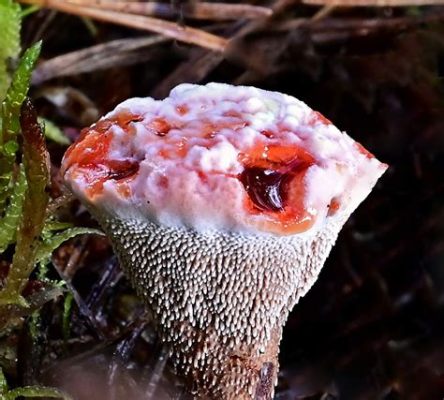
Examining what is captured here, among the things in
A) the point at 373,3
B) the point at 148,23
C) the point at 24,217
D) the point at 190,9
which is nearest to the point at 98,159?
the point at 24,217

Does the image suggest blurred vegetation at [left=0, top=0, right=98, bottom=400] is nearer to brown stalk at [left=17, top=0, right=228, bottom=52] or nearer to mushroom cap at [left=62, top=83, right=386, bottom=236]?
mushroom cap at [left=62, top=83, right=386, bottom=236]

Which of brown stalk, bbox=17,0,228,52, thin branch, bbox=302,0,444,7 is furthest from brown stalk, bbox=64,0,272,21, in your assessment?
thin branch, bbox=302,0,444,7

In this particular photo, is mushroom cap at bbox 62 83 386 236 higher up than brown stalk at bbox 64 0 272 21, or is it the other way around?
mushroom cap at bbox 62 83 386 236

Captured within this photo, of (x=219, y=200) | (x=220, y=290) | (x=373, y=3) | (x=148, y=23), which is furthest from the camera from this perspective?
(x=373, y=3)

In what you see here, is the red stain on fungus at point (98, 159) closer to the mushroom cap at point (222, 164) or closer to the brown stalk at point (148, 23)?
the mushroom cap at point (222, 164)

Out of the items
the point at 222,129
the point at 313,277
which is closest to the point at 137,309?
the point at 313,277

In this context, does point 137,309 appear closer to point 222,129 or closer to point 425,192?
point 222,129

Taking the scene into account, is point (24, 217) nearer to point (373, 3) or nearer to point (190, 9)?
point (190, 9)

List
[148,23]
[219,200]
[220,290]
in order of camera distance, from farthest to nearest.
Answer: [148,23]
[220,290]
[219,200]

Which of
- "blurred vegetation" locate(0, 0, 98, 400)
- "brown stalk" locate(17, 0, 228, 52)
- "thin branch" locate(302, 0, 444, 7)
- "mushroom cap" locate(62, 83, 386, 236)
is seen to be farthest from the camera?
"thin branch" locate(302, 0, 444, 7)
